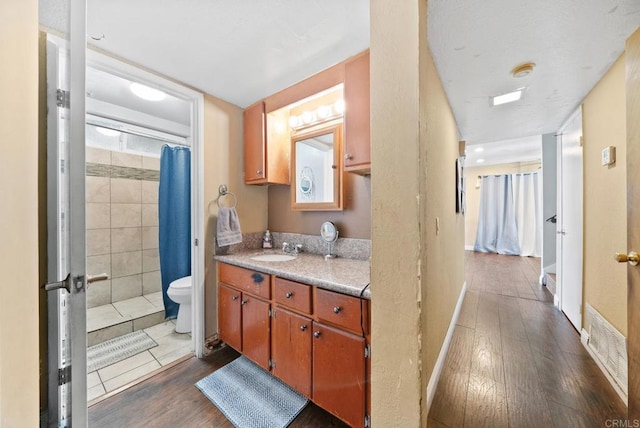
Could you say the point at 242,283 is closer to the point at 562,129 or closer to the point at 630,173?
the point at 630,173

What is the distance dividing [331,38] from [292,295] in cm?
147

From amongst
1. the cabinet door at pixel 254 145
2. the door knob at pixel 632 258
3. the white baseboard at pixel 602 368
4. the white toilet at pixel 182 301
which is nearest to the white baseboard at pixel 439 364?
the white baseboard at pixel 602 368

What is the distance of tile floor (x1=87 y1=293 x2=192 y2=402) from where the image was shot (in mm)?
1584

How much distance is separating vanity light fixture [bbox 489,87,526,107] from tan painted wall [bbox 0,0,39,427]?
2.64 meters

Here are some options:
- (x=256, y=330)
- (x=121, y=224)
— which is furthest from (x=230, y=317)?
(x=121, y=224)

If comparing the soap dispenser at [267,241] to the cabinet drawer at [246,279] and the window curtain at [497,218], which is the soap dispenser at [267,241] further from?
the window curtain at [497,218]

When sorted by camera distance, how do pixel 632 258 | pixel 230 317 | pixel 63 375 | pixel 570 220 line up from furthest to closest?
pixel 570 220 → pixel 230 317 → pixel 63 375 → pixel 632 258

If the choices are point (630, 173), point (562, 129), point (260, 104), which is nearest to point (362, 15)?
point (260, 104)

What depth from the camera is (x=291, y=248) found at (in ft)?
7.04

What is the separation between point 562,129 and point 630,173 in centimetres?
225

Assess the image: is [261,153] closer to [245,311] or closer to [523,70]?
[245,311]

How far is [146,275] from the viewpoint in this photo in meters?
2.92

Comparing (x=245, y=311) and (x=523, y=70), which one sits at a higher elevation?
(x=523, y=70)

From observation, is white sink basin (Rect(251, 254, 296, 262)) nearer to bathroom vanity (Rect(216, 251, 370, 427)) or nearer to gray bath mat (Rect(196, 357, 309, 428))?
bathroom vanity (Rect(216, 251, 370, 427))
